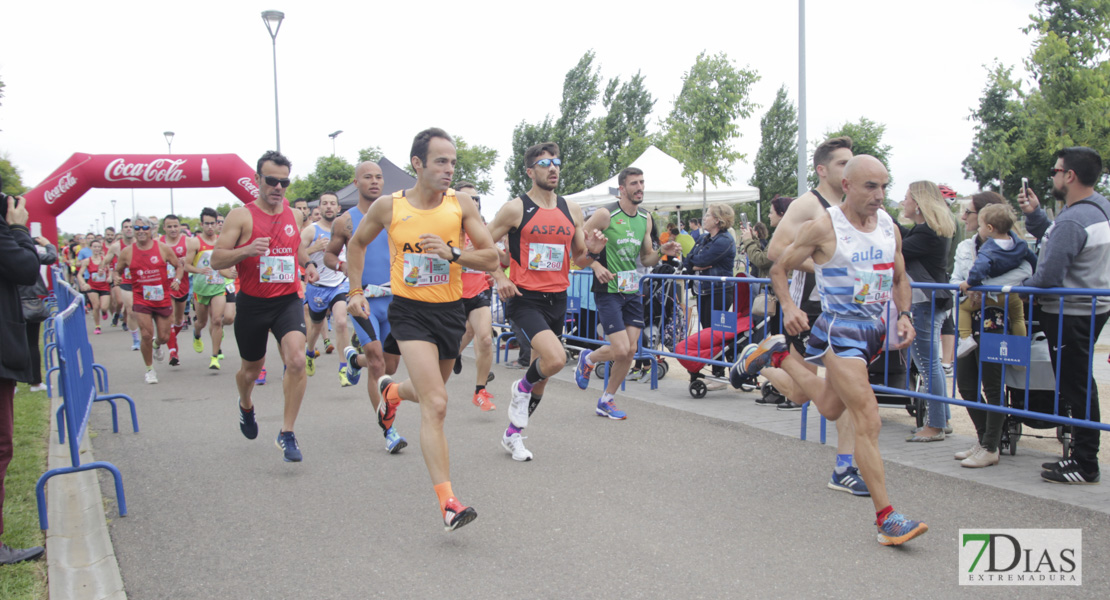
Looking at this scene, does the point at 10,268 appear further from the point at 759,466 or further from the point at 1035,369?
the point at 1035,369

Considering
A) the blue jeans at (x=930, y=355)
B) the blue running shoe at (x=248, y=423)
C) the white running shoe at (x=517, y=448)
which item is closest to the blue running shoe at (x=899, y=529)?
the blue jeans at (x=930, y=355)

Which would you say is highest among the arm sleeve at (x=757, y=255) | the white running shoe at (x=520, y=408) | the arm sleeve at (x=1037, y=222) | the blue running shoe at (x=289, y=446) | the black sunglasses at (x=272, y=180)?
the black sunglasses at (x=272, y=180)

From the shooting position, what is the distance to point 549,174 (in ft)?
19.3

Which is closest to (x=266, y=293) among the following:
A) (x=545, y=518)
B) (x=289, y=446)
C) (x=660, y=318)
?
(x=289, y=446)

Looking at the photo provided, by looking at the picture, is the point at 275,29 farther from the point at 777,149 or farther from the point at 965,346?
the point at 777,149

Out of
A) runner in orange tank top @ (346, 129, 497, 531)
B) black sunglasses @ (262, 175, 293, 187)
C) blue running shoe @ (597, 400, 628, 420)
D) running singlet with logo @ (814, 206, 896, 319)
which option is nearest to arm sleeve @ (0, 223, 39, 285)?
runner in orange tank top @ (346, 129, 497, 531)

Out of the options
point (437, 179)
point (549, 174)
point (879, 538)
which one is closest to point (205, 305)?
point (549, 174)

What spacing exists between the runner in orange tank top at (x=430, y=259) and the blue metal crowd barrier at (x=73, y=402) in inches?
64.8

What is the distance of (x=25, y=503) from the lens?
469 cm

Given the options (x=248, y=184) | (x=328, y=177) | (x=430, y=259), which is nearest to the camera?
(x=430, y=259)

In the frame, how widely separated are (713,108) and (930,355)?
2220 cm

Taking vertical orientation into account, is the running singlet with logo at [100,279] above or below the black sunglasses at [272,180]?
below

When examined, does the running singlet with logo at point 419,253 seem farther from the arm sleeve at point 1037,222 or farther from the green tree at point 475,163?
the green tree at point 475,163

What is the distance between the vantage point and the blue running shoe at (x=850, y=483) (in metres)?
4.76
